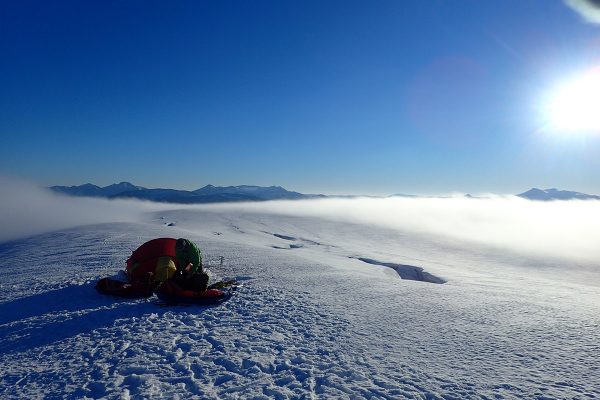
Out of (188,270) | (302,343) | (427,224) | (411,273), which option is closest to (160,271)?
(188,270)

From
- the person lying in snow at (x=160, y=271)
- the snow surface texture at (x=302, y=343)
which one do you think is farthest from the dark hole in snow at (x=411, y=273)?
the person lying in snow at (x=160, y=271)

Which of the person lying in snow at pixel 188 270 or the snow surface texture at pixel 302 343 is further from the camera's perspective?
the person lying in snow at pixel 188 270

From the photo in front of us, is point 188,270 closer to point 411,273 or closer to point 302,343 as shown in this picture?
point 302,343

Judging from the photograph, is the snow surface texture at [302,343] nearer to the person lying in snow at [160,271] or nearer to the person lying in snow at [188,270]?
the person lying in snow at [160,271]

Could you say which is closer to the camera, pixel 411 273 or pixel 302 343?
pixel 302 343

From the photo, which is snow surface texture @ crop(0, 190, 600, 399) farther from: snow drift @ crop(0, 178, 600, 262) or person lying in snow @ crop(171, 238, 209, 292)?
snow drift @ crop(0, 178, 600, 262)

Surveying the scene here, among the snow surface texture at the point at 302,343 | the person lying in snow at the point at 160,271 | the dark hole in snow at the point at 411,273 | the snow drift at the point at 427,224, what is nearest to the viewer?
the snow surface texture at the point at 302,343

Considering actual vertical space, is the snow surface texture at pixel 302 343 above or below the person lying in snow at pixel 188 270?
below

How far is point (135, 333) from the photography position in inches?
298

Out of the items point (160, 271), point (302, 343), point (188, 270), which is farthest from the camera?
point (188, 270)

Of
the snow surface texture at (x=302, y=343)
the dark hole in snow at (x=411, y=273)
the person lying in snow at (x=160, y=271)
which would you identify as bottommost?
the dark hole in snow at (x=411, y=273)

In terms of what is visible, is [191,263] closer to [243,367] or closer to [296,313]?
[296,313]

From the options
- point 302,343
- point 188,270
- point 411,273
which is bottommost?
point 411,273

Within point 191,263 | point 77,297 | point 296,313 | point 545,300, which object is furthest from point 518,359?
point 77,297
